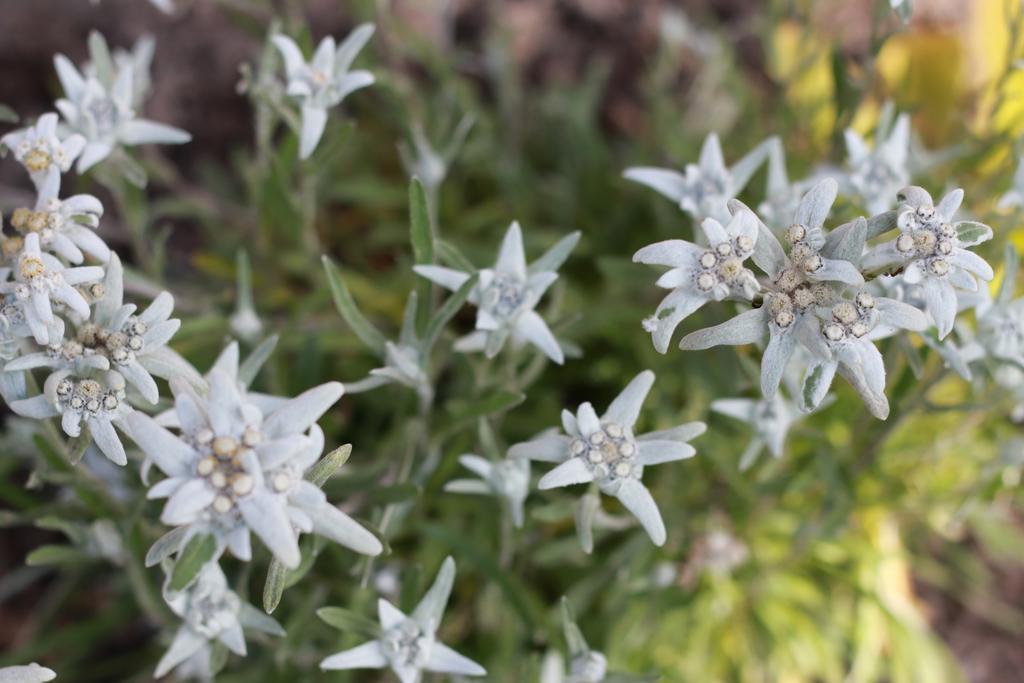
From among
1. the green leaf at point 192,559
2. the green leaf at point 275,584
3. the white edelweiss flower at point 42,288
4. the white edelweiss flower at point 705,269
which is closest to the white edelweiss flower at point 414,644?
the green leaf at point 275,584

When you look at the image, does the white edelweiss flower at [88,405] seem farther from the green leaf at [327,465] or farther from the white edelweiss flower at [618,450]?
the white edelweiss flower at [618,450]

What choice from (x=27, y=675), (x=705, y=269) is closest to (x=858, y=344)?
(x=705, y=269)

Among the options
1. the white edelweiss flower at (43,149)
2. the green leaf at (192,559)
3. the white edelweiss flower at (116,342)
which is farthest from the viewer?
the white edelweiss flower at (43,149)

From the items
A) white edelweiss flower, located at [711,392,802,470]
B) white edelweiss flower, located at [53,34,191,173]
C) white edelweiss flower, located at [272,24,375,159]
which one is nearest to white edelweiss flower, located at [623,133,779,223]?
white edelweiss flower, located at [711,392,802,470]

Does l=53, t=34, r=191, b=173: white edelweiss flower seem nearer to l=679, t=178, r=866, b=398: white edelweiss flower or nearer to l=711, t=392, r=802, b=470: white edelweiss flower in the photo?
l=679, t=178, r=866, b=398: white edelweiss flower

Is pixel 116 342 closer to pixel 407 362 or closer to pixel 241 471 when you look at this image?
pixel 241 471
